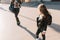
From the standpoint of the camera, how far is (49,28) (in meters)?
11.8

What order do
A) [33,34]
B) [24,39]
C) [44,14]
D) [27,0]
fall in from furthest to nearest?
[27,0] → [33,34] → [24,39] → [44,14]

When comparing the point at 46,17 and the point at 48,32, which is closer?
the point at 46,17

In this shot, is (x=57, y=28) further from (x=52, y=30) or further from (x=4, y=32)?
(x=4, y=32)

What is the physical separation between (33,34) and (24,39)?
86cm

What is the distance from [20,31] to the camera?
11.2 meters

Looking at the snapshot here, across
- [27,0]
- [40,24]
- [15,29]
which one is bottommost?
[27,0]

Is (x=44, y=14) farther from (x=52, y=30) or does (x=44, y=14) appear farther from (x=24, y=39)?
(x=52, y=30)

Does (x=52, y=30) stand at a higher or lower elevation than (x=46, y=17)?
lower

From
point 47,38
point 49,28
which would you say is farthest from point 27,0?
point 47,38

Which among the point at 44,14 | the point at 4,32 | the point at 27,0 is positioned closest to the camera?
the point at 44,14

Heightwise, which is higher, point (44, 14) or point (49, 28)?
point (44, 14)

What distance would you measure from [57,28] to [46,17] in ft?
12.8

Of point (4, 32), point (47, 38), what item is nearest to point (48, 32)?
point (47, 38)

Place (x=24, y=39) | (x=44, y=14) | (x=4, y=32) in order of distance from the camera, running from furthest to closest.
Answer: (x=4, y=32) < (x=24, y=39) < (x=44, y=14)
